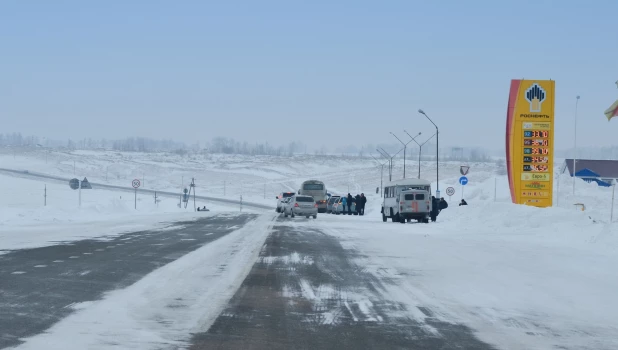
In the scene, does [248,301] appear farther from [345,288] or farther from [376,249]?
[376,249]

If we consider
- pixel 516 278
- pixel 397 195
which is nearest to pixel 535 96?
pixel 397 195

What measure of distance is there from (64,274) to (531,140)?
35.3 metres

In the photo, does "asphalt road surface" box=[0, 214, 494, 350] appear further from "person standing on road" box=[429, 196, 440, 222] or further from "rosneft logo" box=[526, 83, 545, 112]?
"rosneft logo" box=[526, 83, 545, 112]

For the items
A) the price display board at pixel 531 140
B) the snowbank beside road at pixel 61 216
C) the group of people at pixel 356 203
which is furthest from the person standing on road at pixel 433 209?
the group of people at pixel 356 203

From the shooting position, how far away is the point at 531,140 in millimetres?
45438

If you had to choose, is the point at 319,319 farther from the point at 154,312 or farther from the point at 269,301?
the point at 154,312

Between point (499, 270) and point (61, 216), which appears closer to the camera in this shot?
point (499, 270)

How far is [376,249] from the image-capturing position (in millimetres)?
23594

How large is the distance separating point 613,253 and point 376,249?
6.51 m

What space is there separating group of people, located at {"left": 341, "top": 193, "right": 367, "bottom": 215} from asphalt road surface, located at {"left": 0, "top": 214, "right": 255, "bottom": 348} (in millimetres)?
41409

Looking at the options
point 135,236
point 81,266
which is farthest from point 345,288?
point 135,236

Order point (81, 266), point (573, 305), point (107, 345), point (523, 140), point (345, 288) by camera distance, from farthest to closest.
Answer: point (523, 140), point (81, 266), point (345, 288), point (573, 305), point (107, 345)

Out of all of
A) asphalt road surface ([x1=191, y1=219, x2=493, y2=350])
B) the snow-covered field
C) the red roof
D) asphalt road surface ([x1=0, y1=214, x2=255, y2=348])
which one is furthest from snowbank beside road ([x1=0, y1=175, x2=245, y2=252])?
the red roof

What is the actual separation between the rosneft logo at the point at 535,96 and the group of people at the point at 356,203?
23.5m
